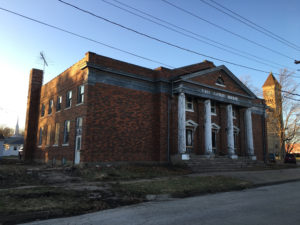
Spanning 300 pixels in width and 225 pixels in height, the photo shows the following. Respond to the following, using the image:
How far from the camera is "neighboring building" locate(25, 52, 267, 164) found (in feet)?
58.4

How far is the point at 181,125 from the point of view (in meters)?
20.5

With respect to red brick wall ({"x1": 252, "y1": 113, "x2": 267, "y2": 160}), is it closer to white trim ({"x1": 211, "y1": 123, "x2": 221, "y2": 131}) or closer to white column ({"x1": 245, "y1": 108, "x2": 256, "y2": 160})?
white column ({"x1": 245, "y1": 108, "x2": 256, "y2": 160})

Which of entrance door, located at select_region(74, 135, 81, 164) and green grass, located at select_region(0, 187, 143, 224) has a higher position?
entrance door, located at select_region(74, 135, 81, 164)

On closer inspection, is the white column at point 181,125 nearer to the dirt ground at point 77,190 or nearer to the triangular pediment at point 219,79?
the triangular pediment at point 219,79

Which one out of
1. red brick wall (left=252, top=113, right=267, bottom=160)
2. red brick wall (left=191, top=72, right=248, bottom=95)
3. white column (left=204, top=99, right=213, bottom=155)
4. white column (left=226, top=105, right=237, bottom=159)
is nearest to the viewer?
white column (left=204, top=99, right=213, bottom=155)

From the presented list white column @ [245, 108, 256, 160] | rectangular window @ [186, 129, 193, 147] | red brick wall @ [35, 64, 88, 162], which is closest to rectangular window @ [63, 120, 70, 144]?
red brick wall @ [35, 64, 88, 162]

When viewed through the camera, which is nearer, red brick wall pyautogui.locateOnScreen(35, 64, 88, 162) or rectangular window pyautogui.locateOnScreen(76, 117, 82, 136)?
rectangular window pyautogui.locateOnScreen(76, 117, 82, 136)

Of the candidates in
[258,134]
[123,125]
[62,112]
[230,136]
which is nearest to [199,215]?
[123,125]

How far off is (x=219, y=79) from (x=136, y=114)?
31.3ft

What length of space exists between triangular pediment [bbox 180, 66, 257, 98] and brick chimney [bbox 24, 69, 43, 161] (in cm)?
1696

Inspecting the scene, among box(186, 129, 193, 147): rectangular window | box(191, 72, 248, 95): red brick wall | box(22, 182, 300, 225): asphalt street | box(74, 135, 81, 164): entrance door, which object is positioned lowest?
box(22, 182, 300, 225): asphalt street

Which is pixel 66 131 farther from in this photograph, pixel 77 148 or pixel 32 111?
pixel 32 111

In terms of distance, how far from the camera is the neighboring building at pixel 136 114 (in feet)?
58.4

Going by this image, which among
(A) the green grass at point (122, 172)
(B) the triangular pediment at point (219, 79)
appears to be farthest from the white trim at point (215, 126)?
(A) the green grass at point (122, 172)
